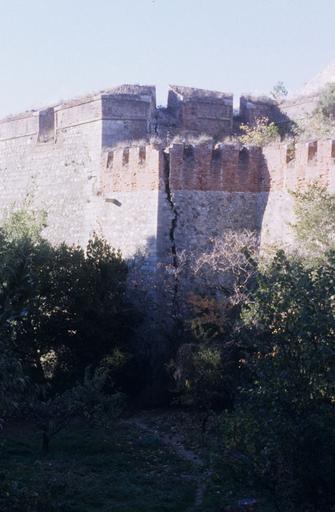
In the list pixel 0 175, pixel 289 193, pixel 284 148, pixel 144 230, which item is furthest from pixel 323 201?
pixel 0 175

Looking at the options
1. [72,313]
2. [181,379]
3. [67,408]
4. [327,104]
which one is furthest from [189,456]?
[327,104]

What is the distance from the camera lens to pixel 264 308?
845 centimetres

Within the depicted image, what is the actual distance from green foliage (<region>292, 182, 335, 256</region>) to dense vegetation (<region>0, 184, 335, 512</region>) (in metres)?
0.03

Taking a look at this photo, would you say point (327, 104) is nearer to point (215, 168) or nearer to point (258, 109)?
point (258, 109)

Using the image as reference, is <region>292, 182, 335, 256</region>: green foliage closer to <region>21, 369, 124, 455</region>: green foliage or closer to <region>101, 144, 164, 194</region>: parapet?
<region>101, 144, 164, 194</region>: parapet

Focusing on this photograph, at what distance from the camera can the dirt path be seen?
10579 mm

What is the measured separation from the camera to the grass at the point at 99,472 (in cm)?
1009

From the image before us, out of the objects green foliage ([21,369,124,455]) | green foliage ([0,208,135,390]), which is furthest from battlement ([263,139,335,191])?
green foliage ([21,369,124,455])

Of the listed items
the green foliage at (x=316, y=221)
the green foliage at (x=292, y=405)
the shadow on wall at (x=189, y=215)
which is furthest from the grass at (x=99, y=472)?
the green foliage at (x=316, y=221)

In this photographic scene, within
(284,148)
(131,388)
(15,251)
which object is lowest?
(131,388)

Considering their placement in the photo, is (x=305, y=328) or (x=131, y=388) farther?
(x=131, y=388)

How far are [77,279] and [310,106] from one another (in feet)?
34.6

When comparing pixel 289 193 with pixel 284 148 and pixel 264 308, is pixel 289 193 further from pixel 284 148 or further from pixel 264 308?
pixel 264 308

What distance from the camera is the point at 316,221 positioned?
14312mm
